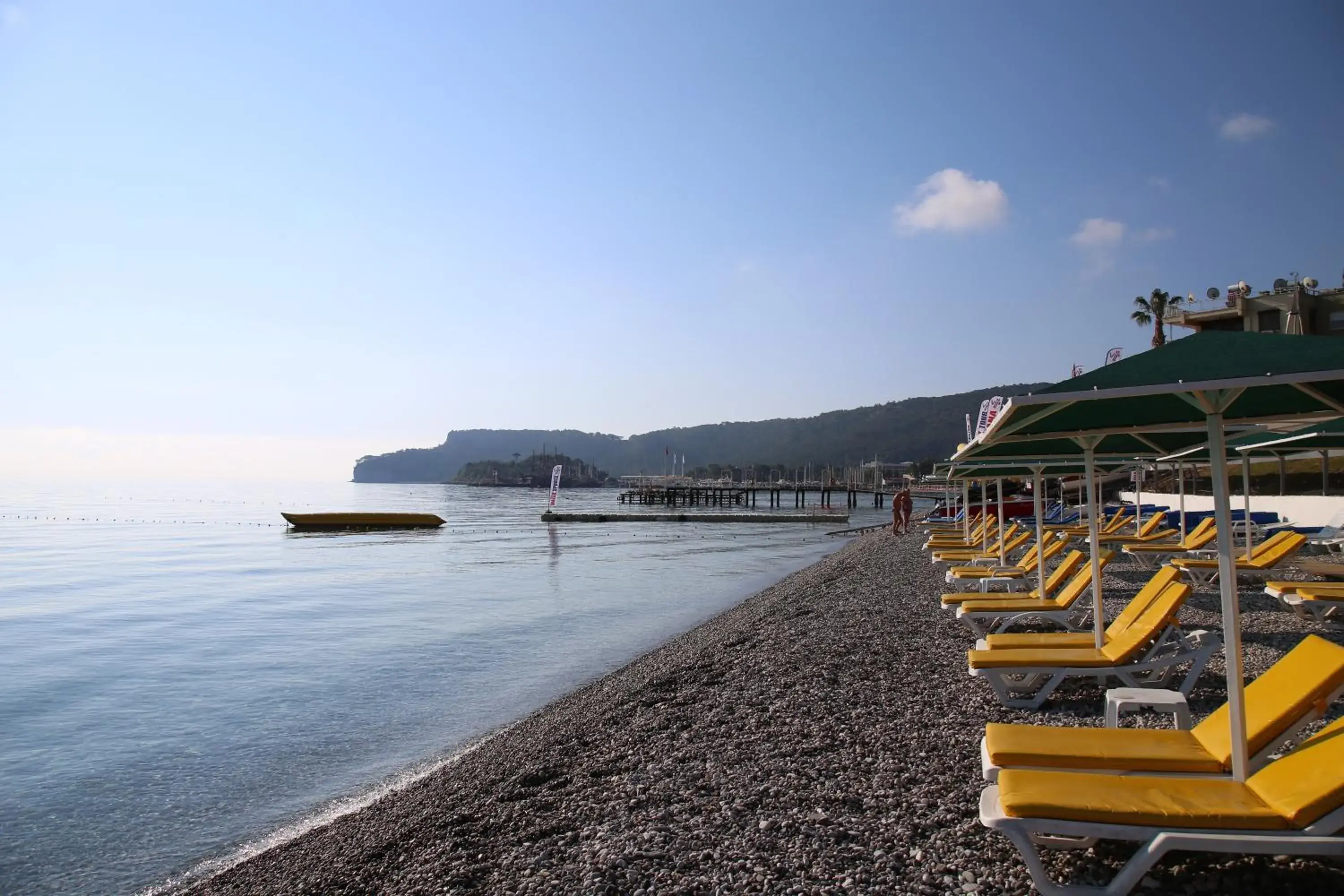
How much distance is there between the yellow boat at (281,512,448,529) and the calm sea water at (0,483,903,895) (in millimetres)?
17809

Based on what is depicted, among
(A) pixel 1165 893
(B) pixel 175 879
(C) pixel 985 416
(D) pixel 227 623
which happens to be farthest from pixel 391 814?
(C) pixel 985 416

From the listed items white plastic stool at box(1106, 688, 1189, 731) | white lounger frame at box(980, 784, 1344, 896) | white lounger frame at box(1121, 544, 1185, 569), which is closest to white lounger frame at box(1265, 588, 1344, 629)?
white lounger frame at box(1121, 544, 1185, 569)

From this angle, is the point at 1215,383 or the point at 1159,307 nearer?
the point at 1215,383

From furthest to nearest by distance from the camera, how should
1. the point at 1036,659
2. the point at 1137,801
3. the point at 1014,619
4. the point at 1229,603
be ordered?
1. the point at 1014,619
2. the point at 1036,659
3. the point at 1229,603
4. the point at 1137,801

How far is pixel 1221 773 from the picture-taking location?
3.41m

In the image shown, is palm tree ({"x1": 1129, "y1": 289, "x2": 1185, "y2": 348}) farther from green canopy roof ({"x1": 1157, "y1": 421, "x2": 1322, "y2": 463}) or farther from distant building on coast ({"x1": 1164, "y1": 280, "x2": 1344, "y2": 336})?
green canopy roof ({"x1": 1157, "y1": 421, "x2": 1322, "y2": 463})

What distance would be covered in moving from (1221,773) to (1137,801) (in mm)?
630

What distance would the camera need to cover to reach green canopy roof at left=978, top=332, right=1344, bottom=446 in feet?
9.61

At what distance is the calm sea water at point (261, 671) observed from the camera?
640cm

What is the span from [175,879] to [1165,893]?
5.50 meters

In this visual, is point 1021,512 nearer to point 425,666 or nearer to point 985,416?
point 985,416

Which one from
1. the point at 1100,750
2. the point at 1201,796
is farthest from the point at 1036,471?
the point at 1201,796

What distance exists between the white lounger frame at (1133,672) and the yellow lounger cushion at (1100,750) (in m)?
1.81

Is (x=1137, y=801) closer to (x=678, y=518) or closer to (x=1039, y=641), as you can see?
(x=1039, y=641)
